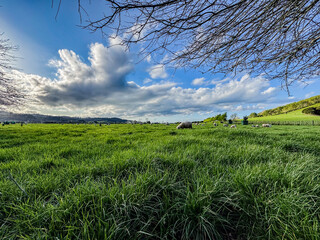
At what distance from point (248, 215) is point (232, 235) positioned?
248 mm

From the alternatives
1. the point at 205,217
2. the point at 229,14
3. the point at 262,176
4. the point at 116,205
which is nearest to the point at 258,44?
the point at 229,14

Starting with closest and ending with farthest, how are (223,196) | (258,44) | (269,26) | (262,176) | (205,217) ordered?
(205,217)
(223,196)
(262,176)
(269,26)
(258,44)

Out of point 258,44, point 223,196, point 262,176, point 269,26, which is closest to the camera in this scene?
point 223,196

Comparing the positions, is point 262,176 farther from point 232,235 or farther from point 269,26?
point 269,26

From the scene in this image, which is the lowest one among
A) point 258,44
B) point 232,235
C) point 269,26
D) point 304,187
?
point 232,235

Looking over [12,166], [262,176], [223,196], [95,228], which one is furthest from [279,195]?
[12,166]

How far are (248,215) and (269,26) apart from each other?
324 centimetres

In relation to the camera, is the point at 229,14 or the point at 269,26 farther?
the point at 269,26

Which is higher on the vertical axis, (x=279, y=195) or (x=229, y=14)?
(x=229, y=14)

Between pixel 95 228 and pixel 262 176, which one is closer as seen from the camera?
pixel 95 228

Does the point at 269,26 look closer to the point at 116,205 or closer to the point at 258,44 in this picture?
the point at 258,44

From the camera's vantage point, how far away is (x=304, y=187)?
1.38 m

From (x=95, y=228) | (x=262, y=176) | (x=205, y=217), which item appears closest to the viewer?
(x=95, y=228)

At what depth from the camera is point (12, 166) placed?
230 centimetres
